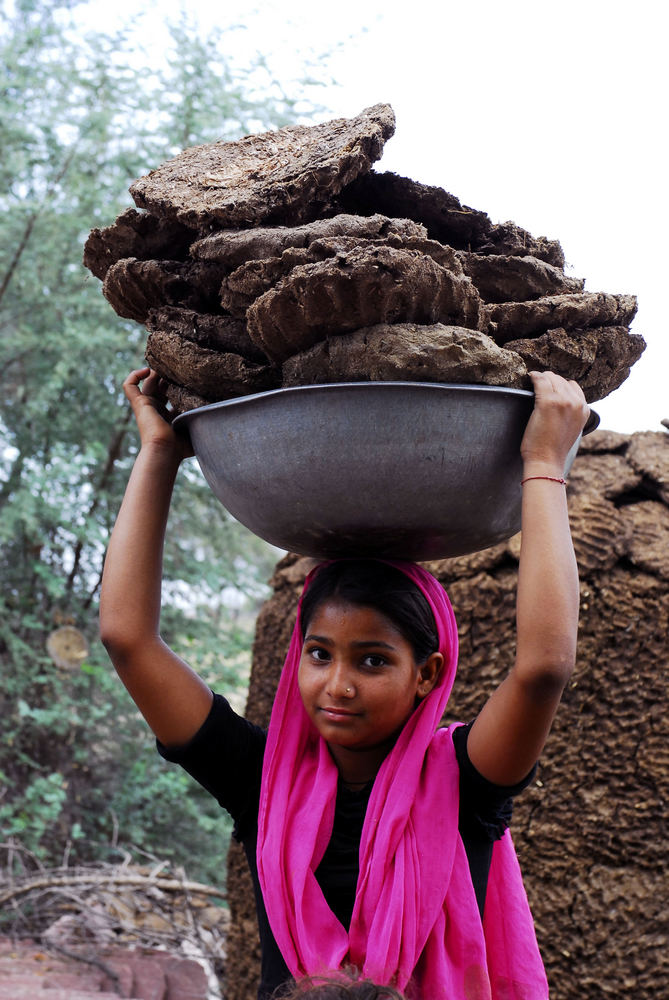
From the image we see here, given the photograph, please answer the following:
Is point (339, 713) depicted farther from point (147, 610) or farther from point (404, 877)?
point (147, 610)

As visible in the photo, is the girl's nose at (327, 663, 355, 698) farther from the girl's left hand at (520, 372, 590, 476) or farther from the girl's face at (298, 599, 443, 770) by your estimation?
the girl's left hand at (520, 372, 590, 476)

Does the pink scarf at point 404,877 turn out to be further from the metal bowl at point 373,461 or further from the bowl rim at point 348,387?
the bowl rim at point 348,387

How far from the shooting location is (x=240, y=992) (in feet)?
9.70

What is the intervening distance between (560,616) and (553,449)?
→ 0.24 metres

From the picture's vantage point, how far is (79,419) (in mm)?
5387

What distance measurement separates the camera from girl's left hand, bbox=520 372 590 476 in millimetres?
1303

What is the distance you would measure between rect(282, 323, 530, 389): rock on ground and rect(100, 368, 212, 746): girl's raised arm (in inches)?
15.9

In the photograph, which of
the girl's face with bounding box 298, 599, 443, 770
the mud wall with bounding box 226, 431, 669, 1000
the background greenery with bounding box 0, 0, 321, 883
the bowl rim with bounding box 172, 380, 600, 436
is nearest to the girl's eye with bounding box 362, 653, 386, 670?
the girl's face with bounding box 298, 599, 443, 770

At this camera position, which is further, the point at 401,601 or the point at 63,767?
the point at 63,767

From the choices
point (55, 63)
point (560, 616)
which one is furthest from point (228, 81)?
point (560, 616)

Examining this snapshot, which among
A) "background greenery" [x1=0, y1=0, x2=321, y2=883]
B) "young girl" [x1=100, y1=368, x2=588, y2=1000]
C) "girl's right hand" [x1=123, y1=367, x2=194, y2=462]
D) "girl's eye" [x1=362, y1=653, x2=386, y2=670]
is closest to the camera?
"young girl" [x1=100, y1=368, x2=588, y2=1000]

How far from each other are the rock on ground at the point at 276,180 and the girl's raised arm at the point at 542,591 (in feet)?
1.36

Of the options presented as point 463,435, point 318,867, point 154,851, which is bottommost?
point 154,851

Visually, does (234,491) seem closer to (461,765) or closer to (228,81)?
(461,765)
